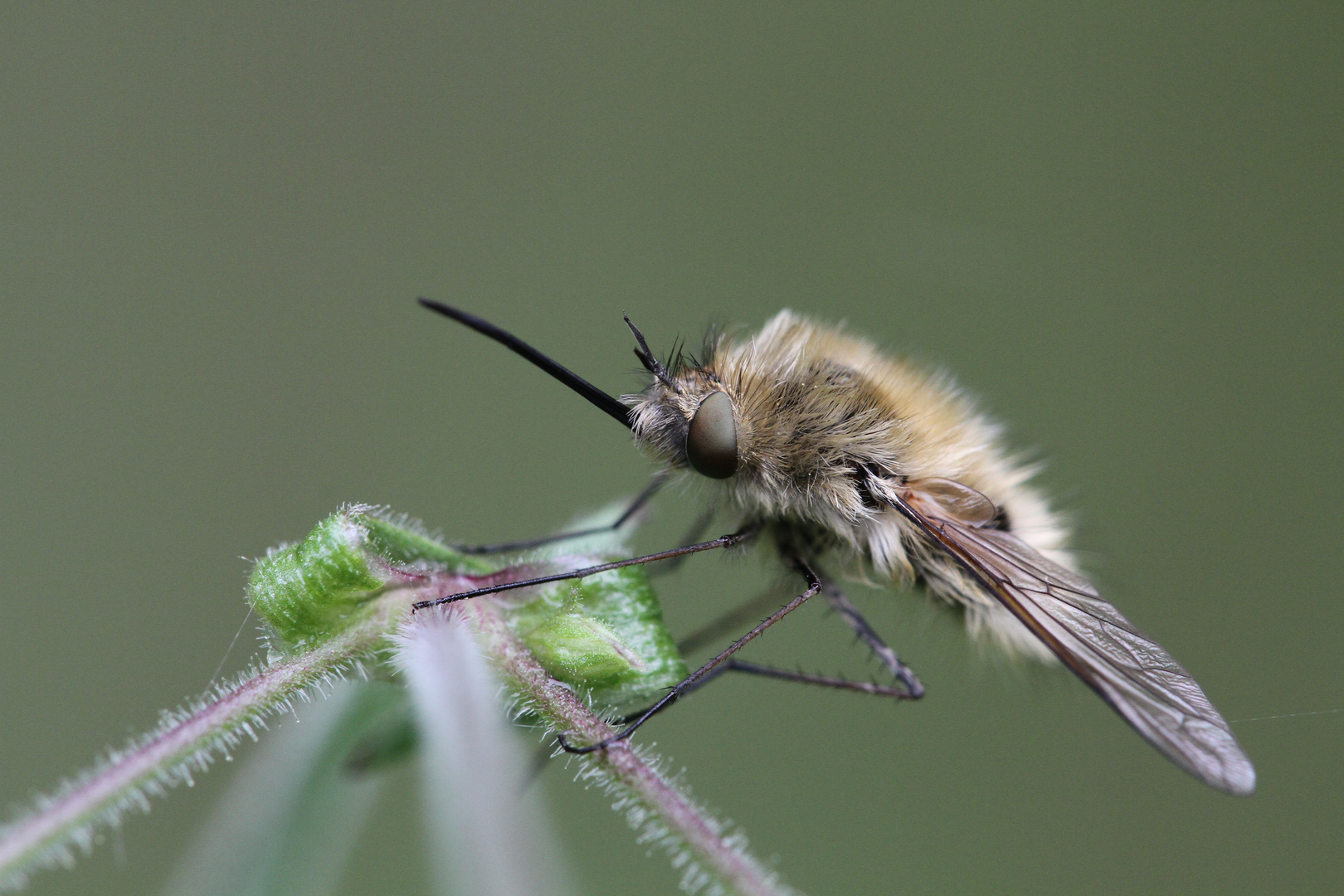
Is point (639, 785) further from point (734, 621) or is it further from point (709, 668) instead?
point (734, 621)

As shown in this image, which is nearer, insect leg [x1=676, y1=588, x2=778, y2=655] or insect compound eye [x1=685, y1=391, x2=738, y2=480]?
insect compound eye [x1=685, y1=391, x2=738, y2=480]

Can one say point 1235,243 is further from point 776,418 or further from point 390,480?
point 390,480

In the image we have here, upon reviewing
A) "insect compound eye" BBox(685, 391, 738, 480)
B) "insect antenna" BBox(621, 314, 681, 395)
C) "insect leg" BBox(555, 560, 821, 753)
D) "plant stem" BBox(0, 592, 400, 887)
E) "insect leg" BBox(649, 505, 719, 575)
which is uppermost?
"insect antenna" BBox(621, 314, 681, 395)

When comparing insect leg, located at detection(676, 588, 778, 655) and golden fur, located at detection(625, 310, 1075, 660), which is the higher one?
golden fur, located at detection(625, 310, 1075, 660)

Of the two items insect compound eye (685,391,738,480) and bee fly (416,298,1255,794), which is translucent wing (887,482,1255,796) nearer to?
bee fly (416,298,1255,794)

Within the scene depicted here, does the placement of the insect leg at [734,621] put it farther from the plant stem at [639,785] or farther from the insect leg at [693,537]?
the plant stem at [639,785]

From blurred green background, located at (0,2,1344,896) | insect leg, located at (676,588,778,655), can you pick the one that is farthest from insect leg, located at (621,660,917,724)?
blurred green background, located at (0,2,1344,896)

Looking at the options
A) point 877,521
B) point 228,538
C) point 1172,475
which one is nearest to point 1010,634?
point 877,521

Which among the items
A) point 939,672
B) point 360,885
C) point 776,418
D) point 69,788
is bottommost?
point 939,672
